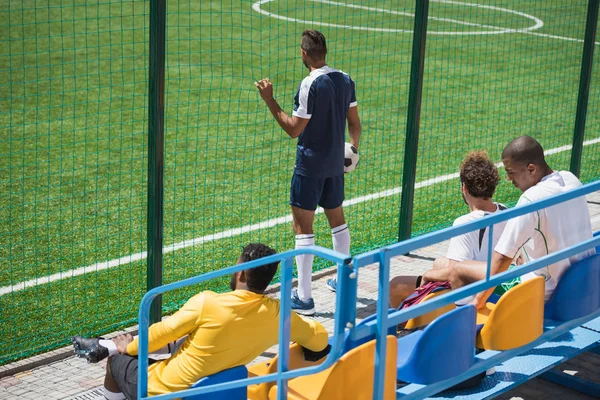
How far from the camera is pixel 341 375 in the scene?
3.74m

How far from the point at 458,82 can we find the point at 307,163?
9.40 metres

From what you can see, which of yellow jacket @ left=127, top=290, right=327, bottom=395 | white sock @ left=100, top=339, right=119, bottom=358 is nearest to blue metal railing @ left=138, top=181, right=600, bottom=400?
yellow jacket @ left=127, top=290, right=327, bottom=395

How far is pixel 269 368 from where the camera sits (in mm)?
4141

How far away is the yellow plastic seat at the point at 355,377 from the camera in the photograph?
3.74 meters

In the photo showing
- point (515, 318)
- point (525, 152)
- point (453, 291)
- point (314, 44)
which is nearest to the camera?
point (453, 291)

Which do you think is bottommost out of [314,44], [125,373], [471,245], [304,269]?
[304,269]

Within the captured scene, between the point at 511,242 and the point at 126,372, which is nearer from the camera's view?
the point at 126,372

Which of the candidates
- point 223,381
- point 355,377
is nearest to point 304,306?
point 223,381

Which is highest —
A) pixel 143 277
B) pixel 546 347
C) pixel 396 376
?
pixel 396 376

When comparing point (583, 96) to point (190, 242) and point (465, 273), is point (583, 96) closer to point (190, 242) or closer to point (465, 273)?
point (190, 242)

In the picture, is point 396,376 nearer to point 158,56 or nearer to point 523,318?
point 523,318

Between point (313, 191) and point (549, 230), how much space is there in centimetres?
206

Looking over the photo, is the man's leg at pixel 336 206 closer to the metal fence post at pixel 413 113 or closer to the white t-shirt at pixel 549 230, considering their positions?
the metal fence post at pixel 413 113

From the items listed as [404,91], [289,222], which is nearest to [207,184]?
[289,222]
